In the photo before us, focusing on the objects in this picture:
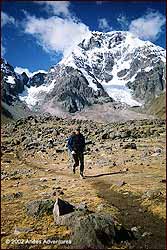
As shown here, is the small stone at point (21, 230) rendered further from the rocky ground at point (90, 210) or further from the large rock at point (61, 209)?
the large rock at point (61, 209)

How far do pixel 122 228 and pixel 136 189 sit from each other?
7640 mm

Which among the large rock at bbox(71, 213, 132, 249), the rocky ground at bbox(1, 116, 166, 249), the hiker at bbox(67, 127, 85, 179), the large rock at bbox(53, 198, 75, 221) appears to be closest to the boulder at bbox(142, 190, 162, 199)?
the rocky ground at bbox(1, 116, 166, 249)

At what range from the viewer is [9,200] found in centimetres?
1823

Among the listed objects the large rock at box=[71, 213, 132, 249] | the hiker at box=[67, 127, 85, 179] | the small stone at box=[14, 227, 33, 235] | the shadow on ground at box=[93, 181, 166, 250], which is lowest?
the shadow on ground at box=[93, 181, 166, 250]

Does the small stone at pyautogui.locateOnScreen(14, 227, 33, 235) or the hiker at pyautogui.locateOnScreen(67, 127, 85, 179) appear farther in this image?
the hiker at pyautogui.locateOnScreen(67, 127, 85, 179)

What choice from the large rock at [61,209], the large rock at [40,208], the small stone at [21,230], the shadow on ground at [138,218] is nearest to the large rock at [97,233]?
the shadow on ground at [138,218]

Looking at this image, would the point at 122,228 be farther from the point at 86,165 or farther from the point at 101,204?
the point at 86,165

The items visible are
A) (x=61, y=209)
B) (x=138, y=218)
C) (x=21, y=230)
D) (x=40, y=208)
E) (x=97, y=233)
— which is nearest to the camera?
(x=97, y=233)

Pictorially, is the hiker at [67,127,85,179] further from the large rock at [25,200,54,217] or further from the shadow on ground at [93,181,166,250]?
the large rock at [25,200,54,217]

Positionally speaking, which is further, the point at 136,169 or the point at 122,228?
the point at 136,169

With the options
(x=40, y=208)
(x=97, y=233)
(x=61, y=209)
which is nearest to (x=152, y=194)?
Result: (x=61, y=209)

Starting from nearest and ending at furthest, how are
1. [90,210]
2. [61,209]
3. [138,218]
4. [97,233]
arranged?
[97,233]
[61,209]
[138,218]
[90,210]

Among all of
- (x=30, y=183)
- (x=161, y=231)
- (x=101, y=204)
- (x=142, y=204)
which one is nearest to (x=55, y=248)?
(x=161, y=231)

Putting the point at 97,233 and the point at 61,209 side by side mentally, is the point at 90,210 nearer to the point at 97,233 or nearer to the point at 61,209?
the point at 61,209
